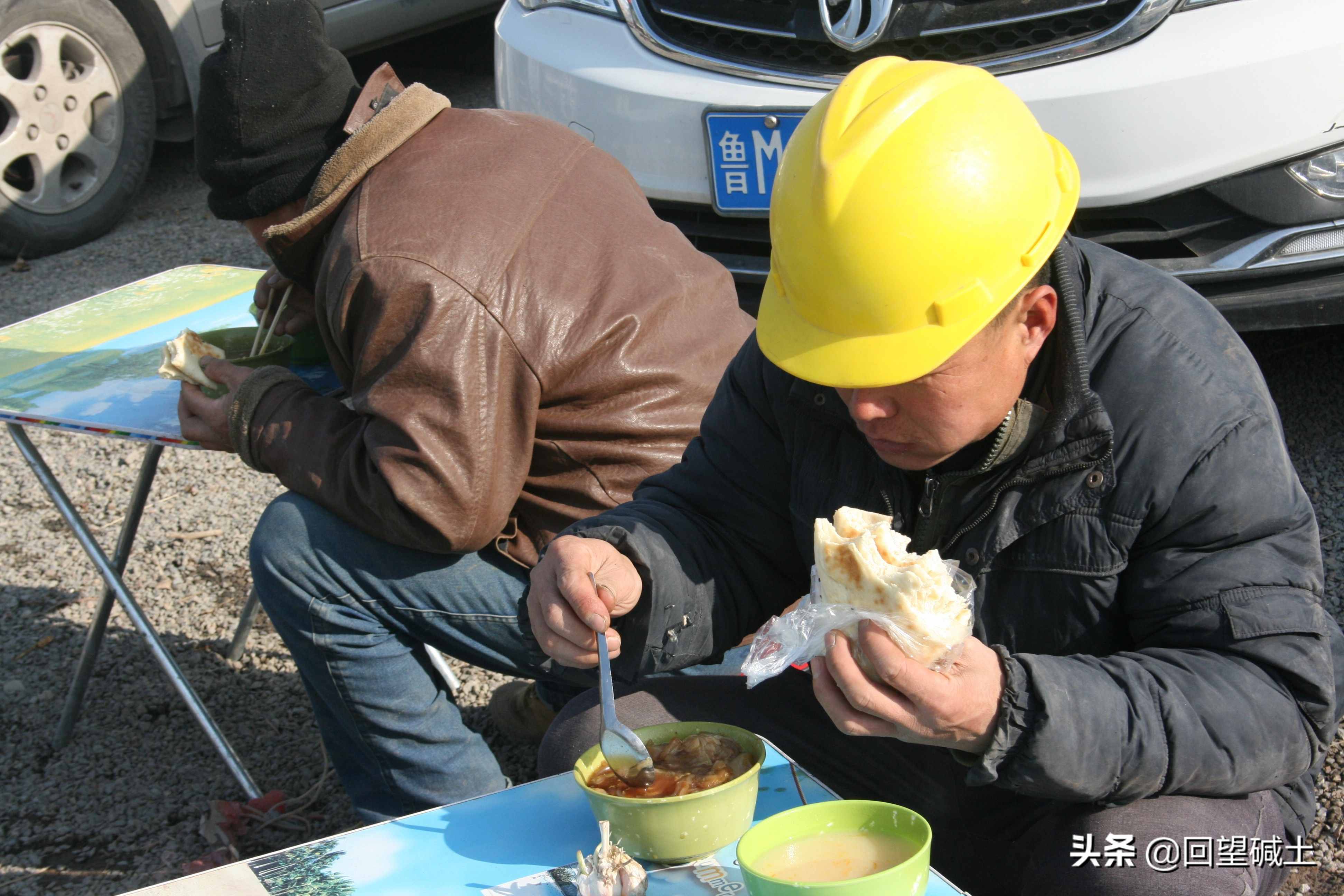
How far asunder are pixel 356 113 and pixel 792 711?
1.48 metres

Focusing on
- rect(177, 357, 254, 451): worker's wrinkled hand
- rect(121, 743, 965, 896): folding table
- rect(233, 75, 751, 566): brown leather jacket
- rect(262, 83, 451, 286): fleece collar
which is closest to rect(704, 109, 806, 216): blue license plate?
rect(233, 75, 751, 566): brown leather jacket

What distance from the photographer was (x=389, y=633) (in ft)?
7.99

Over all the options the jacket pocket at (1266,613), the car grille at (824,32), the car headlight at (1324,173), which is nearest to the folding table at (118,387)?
the car grille at (824,32)

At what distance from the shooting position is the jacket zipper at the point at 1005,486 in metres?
1.61

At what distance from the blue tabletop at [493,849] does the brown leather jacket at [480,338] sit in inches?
28.3

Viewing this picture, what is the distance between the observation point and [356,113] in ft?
8.21

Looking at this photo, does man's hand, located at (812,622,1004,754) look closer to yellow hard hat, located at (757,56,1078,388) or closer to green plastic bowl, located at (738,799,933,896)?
green plastic bowl, located at (738,799,933,896)

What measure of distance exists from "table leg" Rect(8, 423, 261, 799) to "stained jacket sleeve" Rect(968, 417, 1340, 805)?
1.95 m

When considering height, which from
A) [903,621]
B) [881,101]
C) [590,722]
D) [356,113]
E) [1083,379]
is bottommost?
[590,722]

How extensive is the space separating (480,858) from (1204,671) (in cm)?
93

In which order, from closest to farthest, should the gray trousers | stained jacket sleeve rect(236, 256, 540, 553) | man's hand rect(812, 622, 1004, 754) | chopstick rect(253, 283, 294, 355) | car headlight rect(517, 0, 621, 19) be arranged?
1. man's hand rect(812, 622, 1004, 754)
2. the gray trousers
3. stained jacket sleeve rect(236, 256, 540, 553)
4. chopstick rect(253, 283, 294, 355)
5. car headlight rect(517, 0, 621, 19)

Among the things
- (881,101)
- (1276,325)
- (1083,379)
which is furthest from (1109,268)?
(1276,325)

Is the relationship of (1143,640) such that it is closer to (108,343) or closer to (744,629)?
(744,629)

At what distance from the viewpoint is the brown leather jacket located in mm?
2199
